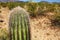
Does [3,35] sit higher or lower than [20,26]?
lower

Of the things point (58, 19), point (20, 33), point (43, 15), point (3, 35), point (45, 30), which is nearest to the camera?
point (20, 33)

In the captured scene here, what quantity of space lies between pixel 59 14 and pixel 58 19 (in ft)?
1.57

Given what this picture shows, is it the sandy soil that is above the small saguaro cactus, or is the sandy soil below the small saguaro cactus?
below

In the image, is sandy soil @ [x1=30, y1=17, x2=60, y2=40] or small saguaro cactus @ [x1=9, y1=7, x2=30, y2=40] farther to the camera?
sandy soil @ [x1=30, y1=17, x2=60, y2=40]

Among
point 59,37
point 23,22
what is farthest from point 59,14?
point 23,22

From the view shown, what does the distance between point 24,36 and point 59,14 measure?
5.82m

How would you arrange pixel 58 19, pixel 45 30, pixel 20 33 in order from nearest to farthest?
1. pixel 20 33
2. pixel 45 30
3. pixel 58 19

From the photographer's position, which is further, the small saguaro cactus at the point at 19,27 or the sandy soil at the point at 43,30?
the sandy soil at the point at 43,30

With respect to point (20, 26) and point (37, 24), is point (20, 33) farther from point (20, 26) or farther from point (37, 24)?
point (37, 24)

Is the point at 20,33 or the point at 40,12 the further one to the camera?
the point at 40,12

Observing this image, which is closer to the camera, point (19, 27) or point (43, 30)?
point (19, 27)

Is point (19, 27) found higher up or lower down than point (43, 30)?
higher up

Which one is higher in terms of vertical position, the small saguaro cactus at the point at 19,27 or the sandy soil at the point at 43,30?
the small saguaro cactus at the point at 19,27

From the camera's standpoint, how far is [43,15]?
10469 millimetres
